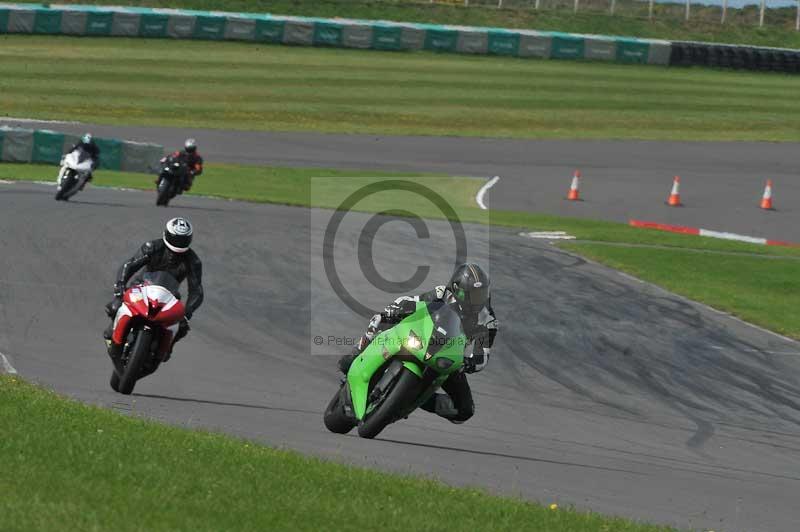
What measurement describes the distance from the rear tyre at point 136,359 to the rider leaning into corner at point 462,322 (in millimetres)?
2107

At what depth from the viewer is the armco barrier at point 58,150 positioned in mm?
34656

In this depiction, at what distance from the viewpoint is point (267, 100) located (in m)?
49.2

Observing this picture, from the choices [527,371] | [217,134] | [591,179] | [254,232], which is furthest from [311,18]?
[527,371]

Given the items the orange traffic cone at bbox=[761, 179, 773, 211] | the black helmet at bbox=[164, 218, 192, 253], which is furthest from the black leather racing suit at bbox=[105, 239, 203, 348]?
the orange traffic cone at bbox=[761, 179, 773, 211]

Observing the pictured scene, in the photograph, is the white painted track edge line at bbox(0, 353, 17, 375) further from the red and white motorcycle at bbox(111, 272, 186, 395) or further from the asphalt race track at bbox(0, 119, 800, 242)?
the asphalt race track at bbox(0, 119, 800, 242)

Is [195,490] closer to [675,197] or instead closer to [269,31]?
[675,197]

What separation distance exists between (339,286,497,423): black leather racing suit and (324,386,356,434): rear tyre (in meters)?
0.33

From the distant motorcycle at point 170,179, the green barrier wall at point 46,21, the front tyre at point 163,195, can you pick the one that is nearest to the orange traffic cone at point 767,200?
the distant motorcycle at point 170,179

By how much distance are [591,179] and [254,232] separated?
1763 centimetres

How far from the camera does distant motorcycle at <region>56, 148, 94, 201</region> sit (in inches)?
985

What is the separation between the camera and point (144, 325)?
11.8 m

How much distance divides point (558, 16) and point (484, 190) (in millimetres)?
32719

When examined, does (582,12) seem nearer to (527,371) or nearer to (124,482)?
(527,371)

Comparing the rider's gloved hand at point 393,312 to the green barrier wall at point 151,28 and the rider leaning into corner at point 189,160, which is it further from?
the green barrier wall at point 151,28
